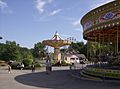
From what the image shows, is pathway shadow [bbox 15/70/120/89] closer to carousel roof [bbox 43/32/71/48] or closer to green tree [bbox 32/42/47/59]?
carousel roof [bbox 43/32/71/48]

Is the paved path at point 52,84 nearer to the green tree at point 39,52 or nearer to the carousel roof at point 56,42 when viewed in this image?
the carousel roof at point 56,42

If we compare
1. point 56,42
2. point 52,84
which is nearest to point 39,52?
point 56,42

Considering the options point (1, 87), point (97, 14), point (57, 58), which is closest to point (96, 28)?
point (97, 14)

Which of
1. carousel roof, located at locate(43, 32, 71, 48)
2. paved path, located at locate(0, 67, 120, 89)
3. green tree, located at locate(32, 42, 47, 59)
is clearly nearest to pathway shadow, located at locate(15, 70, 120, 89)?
paved path, located at locate(0, 67, 120, 89)

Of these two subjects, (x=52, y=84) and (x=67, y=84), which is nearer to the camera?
(x=67, y=84)

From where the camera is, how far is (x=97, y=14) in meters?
20.6

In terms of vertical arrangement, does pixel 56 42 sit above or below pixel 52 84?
above

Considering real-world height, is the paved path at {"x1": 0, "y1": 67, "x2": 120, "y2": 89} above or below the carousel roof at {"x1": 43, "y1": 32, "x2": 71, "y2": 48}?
below

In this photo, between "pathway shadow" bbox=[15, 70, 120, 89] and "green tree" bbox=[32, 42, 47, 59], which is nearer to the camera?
"pathway shadow" bbox=[15, 70, 120, 89]

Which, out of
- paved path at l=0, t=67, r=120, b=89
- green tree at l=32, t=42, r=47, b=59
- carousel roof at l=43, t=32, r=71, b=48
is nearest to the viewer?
paved path at l=0, t=67, r=120, b=89

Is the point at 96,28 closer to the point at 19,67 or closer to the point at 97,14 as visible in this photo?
the point at 97,14

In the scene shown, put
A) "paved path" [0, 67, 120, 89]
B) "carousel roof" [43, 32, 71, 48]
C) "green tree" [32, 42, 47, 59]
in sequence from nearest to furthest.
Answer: "paved path" [0, 67, 120, 89] → "carousel roof" [43, 32, 71, 48] → "green tree" [32, 42, 47, 59]

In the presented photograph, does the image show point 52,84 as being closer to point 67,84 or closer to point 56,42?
point 67,84

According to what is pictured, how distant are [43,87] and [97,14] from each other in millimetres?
7660
